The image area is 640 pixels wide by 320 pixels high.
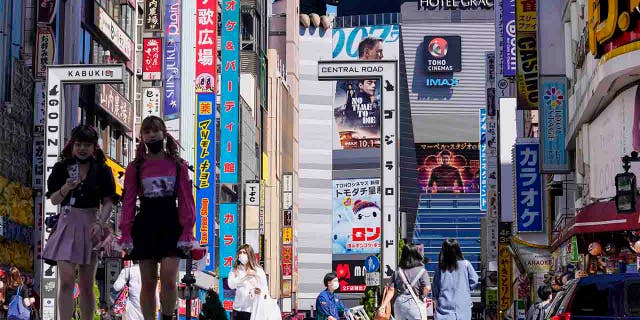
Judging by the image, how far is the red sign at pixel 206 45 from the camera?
50.6 metres

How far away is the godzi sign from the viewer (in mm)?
28812

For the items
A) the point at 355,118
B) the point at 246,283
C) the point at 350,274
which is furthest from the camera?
the point at 355,118

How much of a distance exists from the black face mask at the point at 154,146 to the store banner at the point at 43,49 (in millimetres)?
26839

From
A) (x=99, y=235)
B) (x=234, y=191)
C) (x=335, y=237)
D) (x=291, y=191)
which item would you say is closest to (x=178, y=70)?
(x=234, y=191)

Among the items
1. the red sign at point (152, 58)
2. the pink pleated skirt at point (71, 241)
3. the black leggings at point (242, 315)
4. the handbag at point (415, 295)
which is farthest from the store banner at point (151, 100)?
the pink pleated skirt at point (71, 241)

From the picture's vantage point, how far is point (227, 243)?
58812 mm

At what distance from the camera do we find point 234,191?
73125 mm

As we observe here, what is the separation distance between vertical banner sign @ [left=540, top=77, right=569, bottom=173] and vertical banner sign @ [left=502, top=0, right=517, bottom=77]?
49.0ft

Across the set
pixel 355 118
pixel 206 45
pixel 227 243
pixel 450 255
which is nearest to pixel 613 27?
pixel 450 255

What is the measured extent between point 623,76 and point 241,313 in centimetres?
1040

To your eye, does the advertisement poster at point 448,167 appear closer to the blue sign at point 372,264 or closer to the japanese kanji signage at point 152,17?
the japanese kanji signage at point 152,17

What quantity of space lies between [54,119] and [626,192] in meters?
14.5

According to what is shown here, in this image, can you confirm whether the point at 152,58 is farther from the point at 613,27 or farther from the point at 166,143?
the point at 166,143

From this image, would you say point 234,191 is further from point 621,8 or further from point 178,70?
point 621,8
